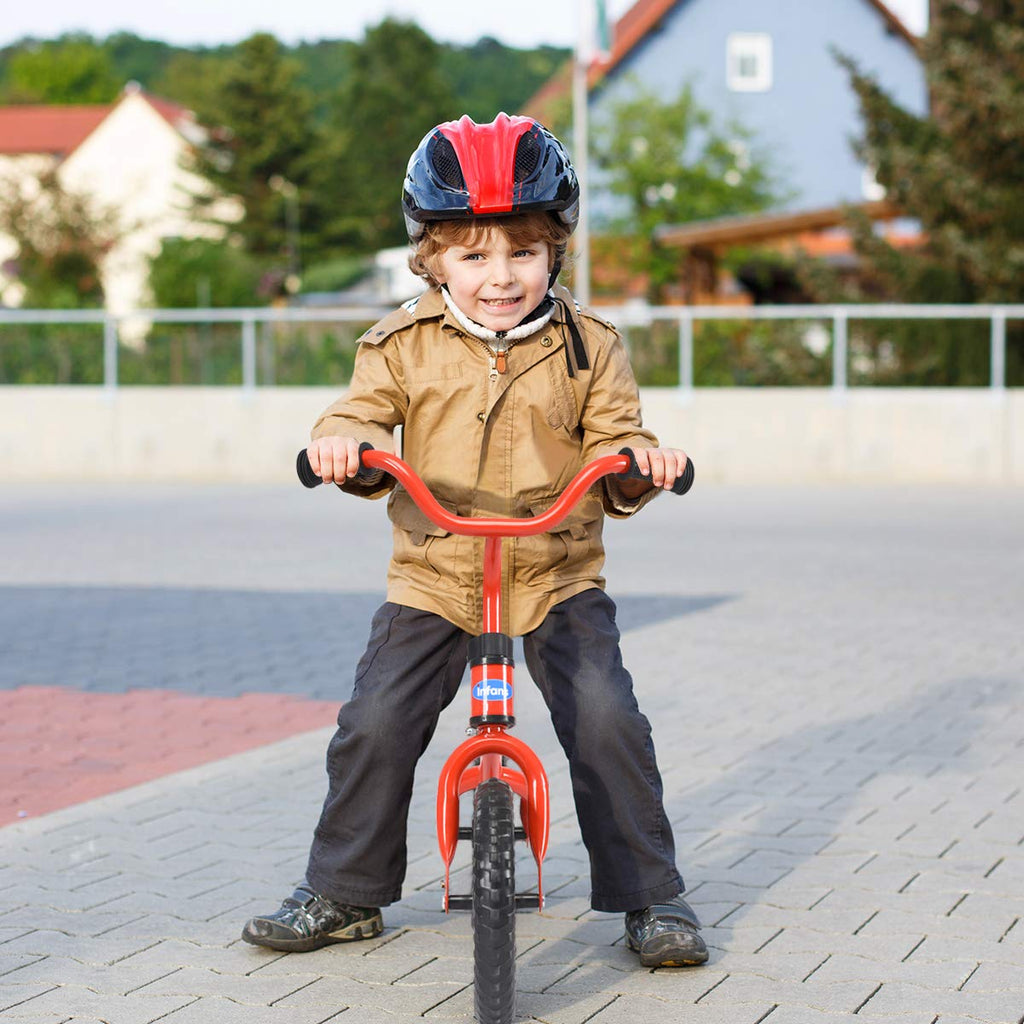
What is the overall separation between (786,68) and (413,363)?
42038 millimetres

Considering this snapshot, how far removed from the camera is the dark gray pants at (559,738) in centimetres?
336

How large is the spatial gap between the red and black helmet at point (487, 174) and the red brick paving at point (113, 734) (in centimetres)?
235

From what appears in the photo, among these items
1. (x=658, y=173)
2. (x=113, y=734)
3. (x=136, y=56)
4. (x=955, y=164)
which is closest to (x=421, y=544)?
(x=113, y=734)

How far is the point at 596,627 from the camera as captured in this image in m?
3.38

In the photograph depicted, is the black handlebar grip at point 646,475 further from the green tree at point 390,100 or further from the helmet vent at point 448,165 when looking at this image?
the green tree at point 390,100

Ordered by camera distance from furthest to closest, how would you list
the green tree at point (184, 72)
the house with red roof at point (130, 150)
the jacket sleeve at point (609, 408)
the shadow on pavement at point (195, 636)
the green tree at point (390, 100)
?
the green tree at point (184, 72), the green tree at point (390, 100), the house with red roof at point (130, 150), the shadow on pavement at point (195, 636), the jacket sleeve at point (609, 408)

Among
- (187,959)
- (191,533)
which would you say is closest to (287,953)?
(187,959)

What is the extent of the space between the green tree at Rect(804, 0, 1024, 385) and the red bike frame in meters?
17.0

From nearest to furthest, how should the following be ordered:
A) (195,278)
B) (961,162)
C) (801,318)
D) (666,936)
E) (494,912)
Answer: (494,912) < (666,936) < (801,318) < (961,162) < (195,278)

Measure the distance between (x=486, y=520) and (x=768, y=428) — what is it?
14847mm

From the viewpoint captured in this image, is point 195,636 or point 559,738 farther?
point 195,636

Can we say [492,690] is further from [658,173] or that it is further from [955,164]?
[658,173]

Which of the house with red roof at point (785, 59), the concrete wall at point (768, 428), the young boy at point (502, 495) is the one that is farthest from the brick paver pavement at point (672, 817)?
the house with red roof at point (785, 59)

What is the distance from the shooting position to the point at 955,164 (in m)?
20.0
